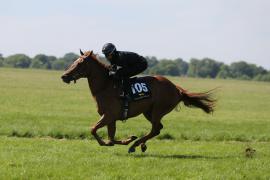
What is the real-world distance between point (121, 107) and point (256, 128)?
39.7ft

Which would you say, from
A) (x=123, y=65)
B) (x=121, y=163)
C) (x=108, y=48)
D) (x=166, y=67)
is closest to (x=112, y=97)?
(x=123, y=65)

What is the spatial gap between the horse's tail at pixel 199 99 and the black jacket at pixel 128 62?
154 centimetres

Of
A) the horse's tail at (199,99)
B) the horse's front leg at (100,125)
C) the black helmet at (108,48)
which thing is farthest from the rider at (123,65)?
the horse's tail at (199,99)

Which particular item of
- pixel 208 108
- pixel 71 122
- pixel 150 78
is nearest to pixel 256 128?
pixel 71 122

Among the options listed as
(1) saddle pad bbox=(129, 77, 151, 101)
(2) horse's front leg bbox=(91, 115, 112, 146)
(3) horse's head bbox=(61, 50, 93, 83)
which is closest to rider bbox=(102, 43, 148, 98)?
(1) saddle pad bbox=(129, 77, 151, 101)

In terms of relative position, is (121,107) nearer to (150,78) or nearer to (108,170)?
(150,78)

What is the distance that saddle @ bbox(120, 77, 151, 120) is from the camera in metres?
12.7

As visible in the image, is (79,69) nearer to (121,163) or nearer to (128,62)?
(128,62)

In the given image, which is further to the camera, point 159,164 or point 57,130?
point 57,130

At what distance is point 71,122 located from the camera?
21953mm

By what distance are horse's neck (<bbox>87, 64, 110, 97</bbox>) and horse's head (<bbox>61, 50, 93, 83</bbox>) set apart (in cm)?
16

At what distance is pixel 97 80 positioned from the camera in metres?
12.7

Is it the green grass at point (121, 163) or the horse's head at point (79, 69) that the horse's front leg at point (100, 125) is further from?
the horse's head at point (79, 69)

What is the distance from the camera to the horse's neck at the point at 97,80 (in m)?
12.6
